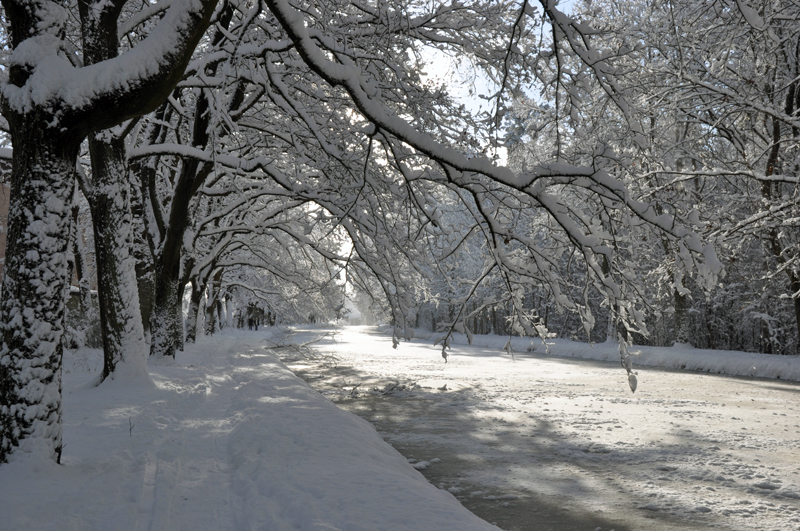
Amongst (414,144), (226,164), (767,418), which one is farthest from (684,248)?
(767,418)

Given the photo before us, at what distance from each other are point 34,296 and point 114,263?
4203 mm

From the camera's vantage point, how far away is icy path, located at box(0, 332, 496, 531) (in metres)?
3.82

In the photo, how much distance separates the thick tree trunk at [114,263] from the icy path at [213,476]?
2.15ft

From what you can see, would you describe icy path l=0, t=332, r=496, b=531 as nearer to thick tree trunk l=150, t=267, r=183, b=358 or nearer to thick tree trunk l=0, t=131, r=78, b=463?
thick tree trunk l=0, t=131, r=78, b=463

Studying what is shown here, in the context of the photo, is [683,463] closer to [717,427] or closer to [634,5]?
[717,427]

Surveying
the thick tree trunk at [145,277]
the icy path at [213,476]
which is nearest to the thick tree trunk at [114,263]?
the icy path at [213,476]

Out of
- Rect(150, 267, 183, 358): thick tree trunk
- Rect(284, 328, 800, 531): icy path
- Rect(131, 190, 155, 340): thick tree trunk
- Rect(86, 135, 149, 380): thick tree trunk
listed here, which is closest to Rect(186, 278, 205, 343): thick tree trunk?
Rect(131, 190, 155, 340): thick tree trunk

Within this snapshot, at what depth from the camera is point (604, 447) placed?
26.7 feet

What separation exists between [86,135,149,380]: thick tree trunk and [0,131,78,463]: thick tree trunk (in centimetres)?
394

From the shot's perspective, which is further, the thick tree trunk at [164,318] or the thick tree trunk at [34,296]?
the thick tree trunk at [164,318]

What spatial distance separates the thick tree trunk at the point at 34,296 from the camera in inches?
171

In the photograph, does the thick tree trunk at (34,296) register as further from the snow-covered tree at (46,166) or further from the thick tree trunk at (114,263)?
the thick tree trunk at (114,263)

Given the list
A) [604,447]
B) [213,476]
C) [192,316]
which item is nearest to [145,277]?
[213,476]

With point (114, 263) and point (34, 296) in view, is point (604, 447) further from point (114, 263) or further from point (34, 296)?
point (114, 263)
